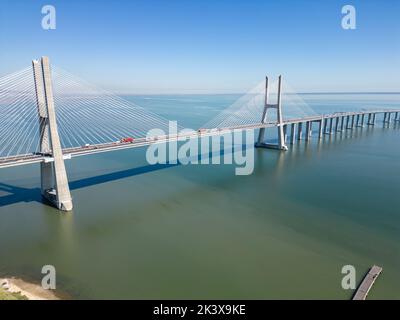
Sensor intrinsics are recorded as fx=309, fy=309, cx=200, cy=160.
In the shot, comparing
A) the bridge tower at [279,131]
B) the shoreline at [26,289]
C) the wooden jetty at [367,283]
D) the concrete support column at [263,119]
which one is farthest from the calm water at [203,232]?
the concrete support column at [263,119]

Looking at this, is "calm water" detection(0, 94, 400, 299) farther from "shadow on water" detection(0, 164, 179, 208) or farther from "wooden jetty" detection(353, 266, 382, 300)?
"wooden jetty" detection(353, 266, 382, 300)

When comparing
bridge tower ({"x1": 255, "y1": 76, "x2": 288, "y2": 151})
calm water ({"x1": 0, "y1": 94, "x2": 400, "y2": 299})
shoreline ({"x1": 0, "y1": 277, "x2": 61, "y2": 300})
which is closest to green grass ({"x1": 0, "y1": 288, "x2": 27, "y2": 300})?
shoreline ({"x1": 0, "y1": 277, "x2": 61, "y2": 300})

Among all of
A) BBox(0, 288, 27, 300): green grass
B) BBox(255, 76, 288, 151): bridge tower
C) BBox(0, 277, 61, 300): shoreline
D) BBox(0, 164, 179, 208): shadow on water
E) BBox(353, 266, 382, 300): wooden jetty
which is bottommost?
BBox(353, 266, 382, 300): wooden jetty

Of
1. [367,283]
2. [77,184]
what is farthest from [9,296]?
[77,184]

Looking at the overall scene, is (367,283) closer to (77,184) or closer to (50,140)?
(50,140)

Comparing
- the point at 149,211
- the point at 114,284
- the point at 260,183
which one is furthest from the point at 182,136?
the point at 114,284
